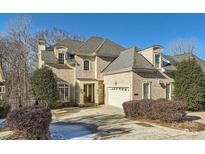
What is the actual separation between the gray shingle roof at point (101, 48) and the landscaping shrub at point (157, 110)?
9.34 m

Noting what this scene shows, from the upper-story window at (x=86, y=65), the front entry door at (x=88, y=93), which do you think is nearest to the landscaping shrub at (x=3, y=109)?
the upper-story window at (x=86, y=65)

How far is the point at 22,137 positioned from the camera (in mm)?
7996

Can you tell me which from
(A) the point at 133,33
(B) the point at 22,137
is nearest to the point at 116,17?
(A) the point at 133,33

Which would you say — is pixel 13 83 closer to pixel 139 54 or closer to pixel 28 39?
pixel 28 39

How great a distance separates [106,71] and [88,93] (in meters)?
3.58

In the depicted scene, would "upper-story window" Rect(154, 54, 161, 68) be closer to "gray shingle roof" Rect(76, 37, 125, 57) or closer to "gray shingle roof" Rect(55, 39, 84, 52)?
"gray shingle roof" Rect(76, 37, 125, 57)

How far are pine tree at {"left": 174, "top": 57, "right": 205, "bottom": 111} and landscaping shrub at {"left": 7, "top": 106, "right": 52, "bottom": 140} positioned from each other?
1300 cm

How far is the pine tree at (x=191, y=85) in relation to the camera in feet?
57.6

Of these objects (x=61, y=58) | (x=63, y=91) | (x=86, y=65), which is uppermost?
(x=61, y=58)

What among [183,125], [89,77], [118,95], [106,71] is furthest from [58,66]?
[183,125]

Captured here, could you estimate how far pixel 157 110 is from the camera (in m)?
12.7

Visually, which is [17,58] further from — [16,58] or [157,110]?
[157,110]

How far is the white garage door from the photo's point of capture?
18.8 metres
